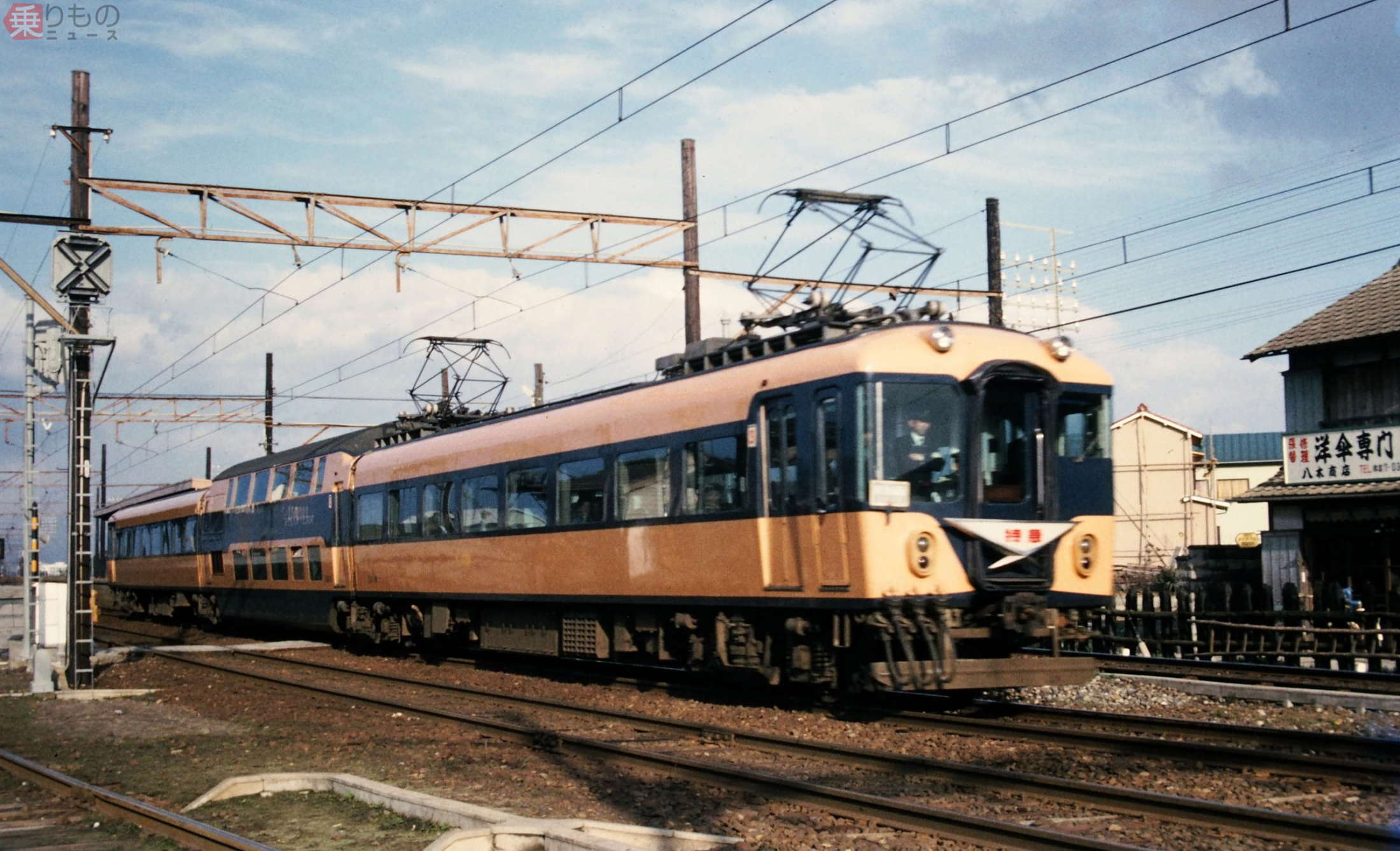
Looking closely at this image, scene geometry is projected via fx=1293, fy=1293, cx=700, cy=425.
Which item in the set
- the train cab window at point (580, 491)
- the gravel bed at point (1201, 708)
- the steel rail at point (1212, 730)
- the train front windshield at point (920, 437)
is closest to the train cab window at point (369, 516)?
the train cab window at point (580, 491)

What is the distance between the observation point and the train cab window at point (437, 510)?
1827cm

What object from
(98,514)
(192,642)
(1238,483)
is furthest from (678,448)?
(1238,483)

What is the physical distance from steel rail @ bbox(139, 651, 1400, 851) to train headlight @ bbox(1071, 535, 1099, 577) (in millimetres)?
3044

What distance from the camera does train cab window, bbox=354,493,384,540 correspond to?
2050 cm

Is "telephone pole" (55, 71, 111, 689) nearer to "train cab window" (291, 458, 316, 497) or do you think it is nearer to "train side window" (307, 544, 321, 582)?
"train side window" (307, 544, 321, 582)

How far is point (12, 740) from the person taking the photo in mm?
12297

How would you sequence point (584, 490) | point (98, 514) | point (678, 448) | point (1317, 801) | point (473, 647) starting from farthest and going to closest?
point (98, 514)
point (473, 647)
point (584, 490)
point (678, 448)
point (1317, 801)

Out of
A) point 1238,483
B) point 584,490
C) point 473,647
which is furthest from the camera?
point 1238,483

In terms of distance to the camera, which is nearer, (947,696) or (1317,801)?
(1317,801)

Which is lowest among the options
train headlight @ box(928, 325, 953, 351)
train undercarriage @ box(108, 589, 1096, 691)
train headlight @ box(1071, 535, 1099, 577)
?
train undercarriage @ box(108, 589, 1096, 691)

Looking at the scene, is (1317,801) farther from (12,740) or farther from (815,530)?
(12,740)

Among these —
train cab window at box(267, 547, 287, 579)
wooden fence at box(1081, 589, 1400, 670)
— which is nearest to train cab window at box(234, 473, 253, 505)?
train cab window at box(267, 547, 287, 579)

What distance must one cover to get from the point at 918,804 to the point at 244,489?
21.8 metres

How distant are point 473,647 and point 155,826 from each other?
1124 cm
